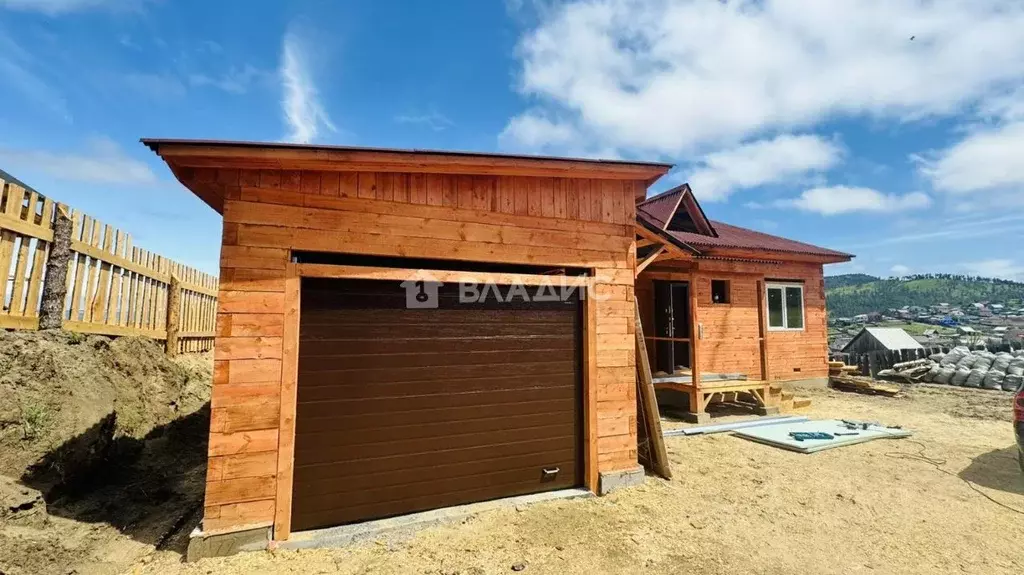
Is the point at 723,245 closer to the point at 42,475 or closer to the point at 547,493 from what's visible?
the point at 547,493

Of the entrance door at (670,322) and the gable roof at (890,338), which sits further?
the gable roof at (890,338)

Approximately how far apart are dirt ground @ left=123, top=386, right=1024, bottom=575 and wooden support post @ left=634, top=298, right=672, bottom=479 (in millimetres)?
237

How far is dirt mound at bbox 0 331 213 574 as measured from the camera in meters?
4.05

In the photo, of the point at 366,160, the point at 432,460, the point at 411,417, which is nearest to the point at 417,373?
the point at 411,417

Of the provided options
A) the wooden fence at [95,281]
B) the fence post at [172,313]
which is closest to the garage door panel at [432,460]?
the wooden fence at [95,281]

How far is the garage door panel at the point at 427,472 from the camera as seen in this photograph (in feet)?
15.3

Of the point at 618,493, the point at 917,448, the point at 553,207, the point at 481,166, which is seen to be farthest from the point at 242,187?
the point at 917,448

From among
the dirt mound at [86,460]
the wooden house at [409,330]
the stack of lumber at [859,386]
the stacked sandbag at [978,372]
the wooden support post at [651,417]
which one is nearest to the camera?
the dirt mound at [86,460]

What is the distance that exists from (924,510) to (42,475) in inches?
387

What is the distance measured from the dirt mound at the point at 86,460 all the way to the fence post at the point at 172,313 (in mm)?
1912

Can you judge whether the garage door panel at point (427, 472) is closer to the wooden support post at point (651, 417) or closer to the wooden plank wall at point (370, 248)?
→ the wooden plank wall at point (370, 248)

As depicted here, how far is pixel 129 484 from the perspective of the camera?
222 inches

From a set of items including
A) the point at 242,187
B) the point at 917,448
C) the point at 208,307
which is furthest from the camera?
the point at 208,307

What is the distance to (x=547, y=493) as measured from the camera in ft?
18.6
